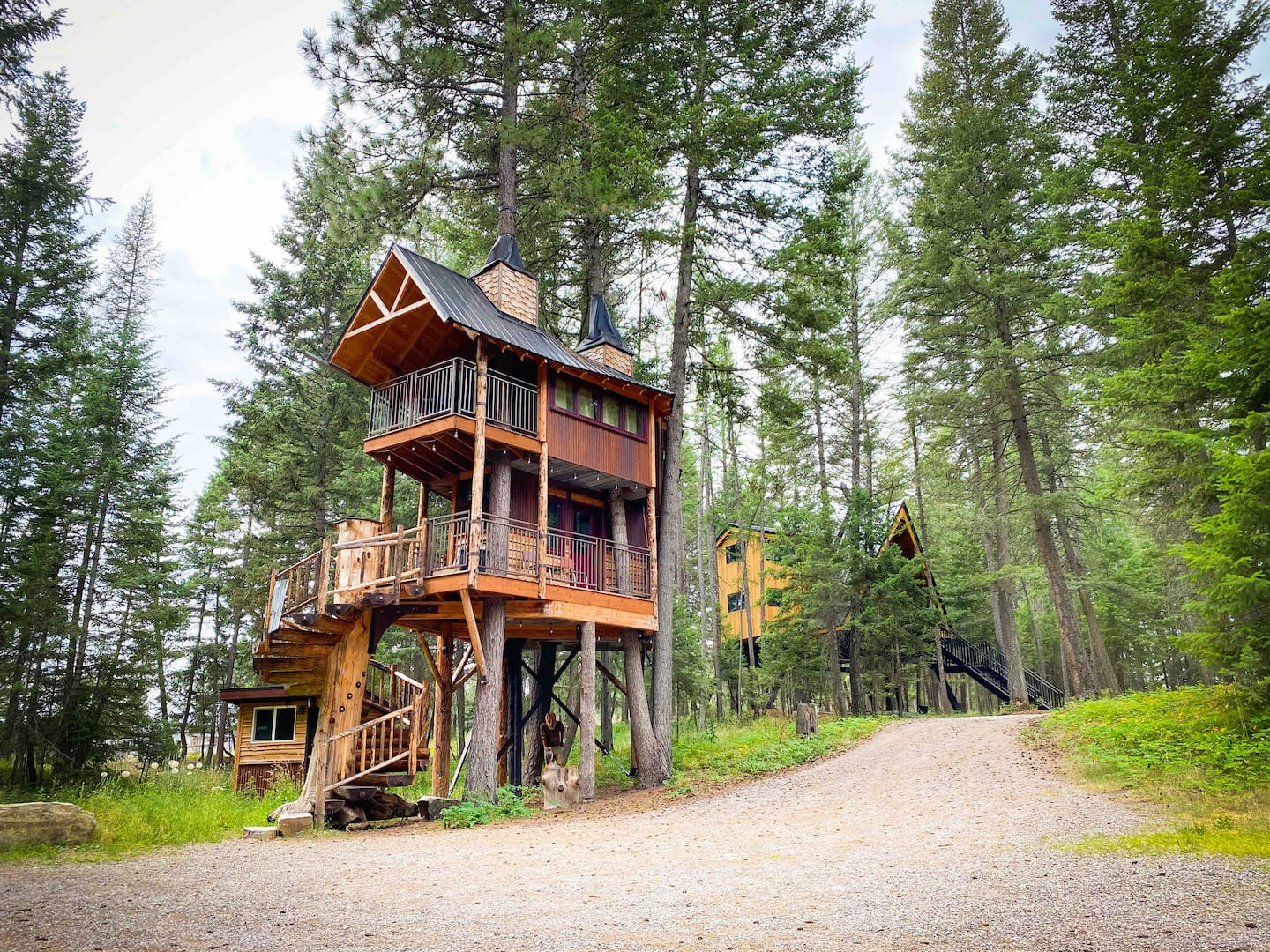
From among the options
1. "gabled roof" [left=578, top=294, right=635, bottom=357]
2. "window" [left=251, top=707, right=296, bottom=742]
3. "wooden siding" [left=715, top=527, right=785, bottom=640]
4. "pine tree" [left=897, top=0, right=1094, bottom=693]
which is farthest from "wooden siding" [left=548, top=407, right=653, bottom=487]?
"window" [left=251, top=707, right=296, bottom=742]

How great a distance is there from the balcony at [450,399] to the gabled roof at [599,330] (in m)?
3.55

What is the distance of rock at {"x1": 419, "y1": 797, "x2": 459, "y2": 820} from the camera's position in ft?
44.6

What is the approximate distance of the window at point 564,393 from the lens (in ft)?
54.4

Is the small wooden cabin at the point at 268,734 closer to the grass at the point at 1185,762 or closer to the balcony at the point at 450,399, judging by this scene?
the balcony at the point at 450,399

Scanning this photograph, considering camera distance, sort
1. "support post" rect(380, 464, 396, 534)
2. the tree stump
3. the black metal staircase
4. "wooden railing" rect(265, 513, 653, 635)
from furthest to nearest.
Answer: the black metal staircase → the tree stump → "support post" rect(380, 464, 396, 534) → "wooden railing" rect(265, 513, 653, 635)

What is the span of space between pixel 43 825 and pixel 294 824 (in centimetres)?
335

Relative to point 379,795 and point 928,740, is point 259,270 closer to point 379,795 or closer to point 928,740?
point 379,795

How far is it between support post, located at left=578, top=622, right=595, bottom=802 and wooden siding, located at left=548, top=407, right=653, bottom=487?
11.3ft

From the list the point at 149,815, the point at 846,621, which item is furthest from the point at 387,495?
the point at 846,621

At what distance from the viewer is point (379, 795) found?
14.0 meters

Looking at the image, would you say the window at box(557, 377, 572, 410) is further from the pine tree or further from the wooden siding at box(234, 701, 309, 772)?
the wooden siding at box(234, 701, 309, 772)

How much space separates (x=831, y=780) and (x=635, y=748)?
454 centimetres

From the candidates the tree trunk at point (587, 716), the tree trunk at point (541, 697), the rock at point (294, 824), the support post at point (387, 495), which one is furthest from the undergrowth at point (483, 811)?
the support post at point (387, 495)

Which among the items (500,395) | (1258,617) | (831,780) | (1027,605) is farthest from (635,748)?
(1027,605)
